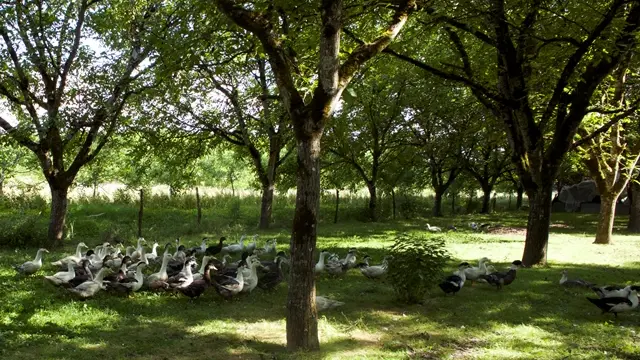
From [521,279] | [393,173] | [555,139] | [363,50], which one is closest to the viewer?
[363,50]

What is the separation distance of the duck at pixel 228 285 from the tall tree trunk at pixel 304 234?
3409 mm

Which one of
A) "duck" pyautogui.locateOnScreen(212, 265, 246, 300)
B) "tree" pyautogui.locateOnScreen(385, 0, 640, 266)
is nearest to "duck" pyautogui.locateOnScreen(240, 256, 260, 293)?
"duck" pyautogui.locateOnScreen(212, 265, 246, 300)

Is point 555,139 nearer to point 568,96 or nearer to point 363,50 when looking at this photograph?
point 568,96

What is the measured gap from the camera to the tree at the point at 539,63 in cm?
1089

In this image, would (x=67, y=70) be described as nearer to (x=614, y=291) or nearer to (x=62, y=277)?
(x=62, y=277)

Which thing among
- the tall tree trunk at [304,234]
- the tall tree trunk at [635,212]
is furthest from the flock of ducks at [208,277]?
the tall tree trunk at [635,212]

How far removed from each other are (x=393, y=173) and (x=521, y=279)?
2165 centimetres

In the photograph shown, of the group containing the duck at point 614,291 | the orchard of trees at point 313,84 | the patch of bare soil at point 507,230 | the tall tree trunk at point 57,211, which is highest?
the orchard of trees at point 313,84

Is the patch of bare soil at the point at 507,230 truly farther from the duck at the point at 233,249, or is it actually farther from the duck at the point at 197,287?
the duck at the point at 197,287

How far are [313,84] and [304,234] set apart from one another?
2.34 meters

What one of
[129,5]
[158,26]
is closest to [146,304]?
[158,26]

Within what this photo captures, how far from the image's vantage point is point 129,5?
15.1m

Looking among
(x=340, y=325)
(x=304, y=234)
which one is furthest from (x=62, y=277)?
(x=304, y=234)

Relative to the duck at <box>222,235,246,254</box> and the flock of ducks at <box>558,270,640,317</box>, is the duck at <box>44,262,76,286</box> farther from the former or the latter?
the flock of ducks at <box>558,270,640,317</box>
